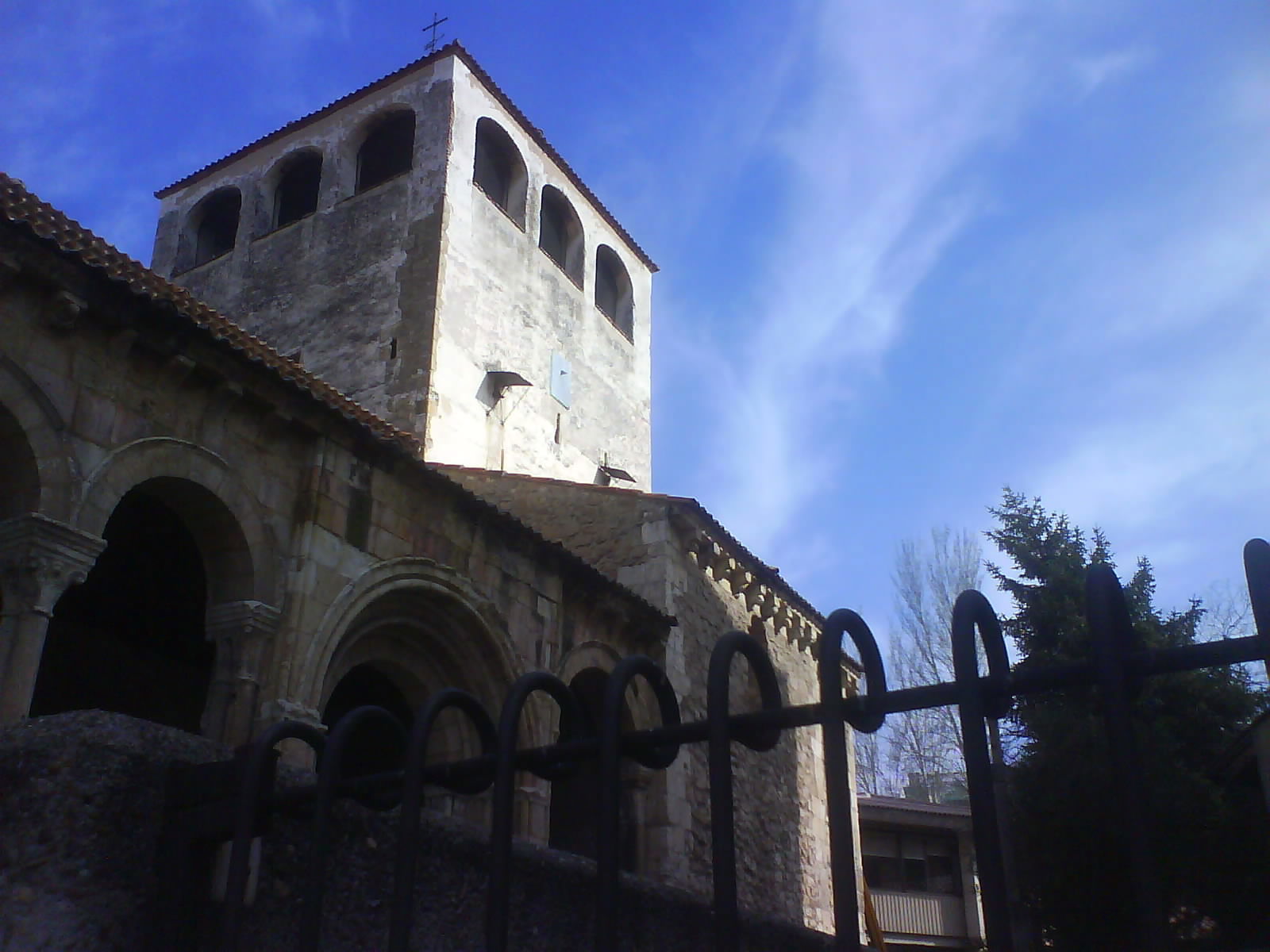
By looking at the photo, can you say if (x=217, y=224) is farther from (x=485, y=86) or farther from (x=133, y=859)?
(x=133, y=859)

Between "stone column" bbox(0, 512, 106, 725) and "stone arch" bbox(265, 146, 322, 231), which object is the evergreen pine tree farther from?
"stone arch" bbox(265, 146, 322, 231)

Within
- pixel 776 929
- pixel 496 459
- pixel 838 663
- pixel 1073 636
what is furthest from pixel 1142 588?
pixel 838 663

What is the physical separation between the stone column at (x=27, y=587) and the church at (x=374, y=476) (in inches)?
0.7

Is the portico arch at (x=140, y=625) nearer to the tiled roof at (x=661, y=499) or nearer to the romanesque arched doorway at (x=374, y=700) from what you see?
the romanesque arched doorway at (x=374, y=700)

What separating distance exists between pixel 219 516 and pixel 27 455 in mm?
1332

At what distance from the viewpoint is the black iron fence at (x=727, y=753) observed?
4.20ft

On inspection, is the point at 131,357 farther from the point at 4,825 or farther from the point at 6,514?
the point at 4,825

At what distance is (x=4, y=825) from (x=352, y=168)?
17746mm

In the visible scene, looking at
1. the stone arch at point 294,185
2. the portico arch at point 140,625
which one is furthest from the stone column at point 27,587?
the stone arch at point 294,185

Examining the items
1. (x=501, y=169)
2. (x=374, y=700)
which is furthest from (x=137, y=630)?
(x=501, y=169)

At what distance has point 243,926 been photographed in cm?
185

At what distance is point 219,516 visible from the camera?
7230mm

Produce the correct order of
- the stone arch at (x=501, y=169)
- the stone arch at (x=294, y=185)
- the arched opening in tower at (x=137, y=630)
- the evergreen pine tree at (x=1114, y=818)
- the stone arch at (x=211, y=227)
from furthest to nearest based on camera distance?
the stone arch at (x=211, y=227) < the stone arch at (x=294, y=185) < the stone arch at (x=501, y=169) < the evergreen pine tree at (x=1114, y=818) < the arched opening in tower at (x=137, y=630)

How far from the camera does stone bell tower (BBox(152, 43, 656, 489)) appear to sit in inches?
621
